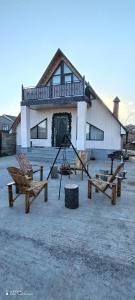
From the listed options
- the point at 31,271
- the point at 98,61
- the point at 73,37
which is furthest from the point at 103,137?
the point at 31,271

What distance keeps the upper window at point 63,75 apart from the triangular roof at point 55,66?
0.27m

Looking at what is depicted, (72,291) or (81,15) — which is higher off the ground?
(81,15)

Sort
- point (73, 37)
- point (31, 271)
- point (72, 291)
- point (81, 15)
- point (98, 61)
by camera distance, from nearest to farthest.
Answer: point (72, 291) < point (31, 271) < point (81, 15) < point (73, 37) < point (98, 61)

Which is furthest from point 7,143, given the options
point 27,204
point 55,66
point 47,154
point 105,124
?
point 27,204

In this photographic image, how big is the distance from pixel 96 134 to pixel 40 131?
4.87 meters

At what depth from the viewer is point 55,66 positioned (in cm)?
1375

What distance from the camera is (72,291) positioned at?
7.25ft

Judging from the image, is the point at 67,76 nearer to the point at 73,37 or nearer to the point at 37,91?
the point at 37,91

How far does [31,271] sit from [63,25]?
10.9 m

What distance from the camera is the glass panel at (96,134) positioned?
Answer: 1395 cm

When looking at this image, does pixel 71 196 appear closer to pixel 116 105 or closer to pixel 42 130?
pixel 42 130

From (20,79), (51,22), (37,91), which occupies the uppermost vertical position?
(51,22)

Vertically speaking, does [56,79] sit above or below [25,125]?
above

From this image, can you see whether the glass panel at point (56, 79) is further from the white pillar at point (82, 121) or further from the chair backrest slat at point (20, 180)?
the chair backrest slat at point (20, 180)
